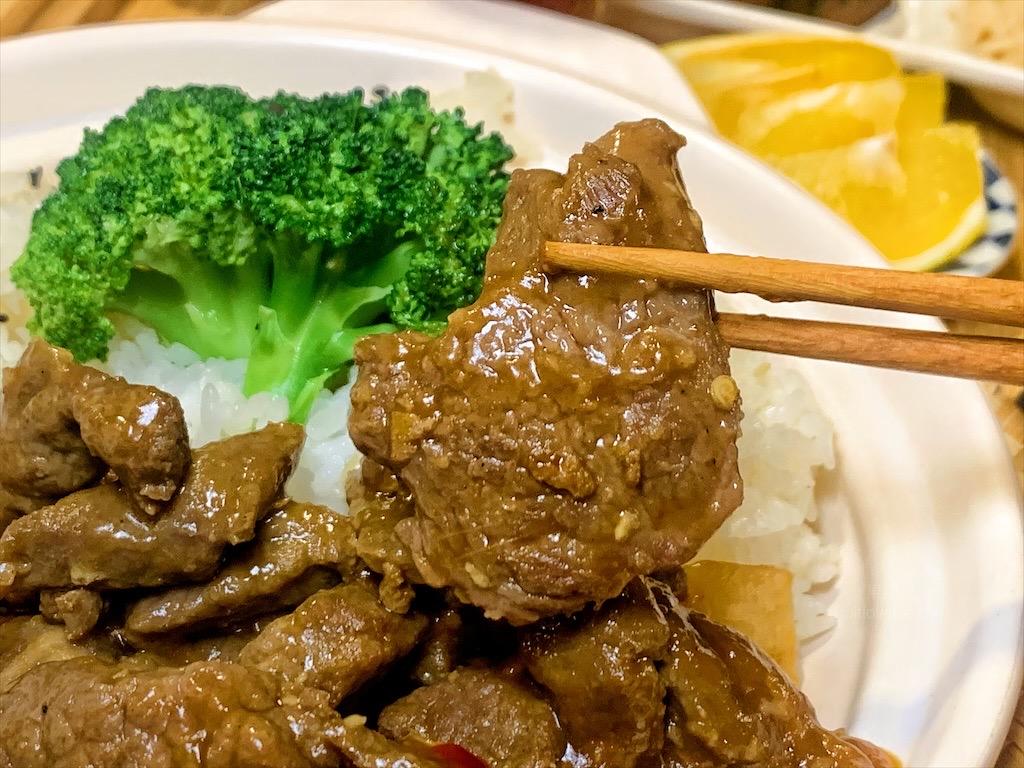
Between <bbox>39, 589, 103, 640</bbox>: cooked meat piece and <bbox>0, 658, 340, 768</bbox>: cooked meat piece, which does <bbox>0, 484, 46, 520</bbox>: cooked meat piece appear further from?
<bbox>0, 658, 340, 768</bbox>: cooked meat piece

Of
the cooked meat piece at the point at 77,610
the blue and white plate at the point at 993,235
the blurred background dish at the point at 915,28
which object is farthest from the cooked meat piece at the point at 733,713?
the blurred background dish at the point at 915,28

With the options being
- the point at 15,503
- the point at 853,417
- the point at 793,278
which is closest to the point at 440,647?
the point at 15,503

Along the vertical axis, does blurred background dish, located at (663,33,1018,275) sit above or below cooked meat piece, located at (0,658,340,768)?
above

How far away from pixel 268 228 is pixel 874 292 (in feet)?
5.06

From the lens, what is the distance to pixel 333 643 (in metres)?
1.75

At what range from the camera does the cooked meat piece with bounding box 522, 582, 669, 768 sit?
1743 millimetres

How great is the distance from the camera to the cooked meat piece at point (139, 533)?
1.82 metres

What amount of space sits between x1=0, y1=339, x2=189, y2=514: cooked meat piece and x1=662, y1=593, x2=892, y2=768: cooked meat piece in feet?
3.74

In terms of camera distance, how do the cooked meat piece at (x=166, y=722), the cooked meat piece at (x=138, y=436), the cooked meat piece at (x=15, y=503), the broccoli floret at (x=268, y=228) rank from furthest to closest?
the broccoli floret at (x=268, y=228)
the cooked meat piece at (x=15, y=503)
the cooked meat piece at (x=138, y=436)
the cooked meat piece at (x=166, y=722)

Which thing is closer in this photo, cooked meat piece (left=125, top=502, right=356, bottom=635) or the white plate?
cooked meat piece (left=125, top=502, right=356, bottom=635)

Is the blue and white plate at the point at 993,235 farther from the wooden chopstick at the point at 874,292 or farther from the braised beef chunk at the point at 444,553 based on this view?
the braised beef chunk at the point at 444,553

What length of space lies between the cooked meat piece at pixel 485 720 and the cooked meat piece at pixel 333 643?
0.39 ft

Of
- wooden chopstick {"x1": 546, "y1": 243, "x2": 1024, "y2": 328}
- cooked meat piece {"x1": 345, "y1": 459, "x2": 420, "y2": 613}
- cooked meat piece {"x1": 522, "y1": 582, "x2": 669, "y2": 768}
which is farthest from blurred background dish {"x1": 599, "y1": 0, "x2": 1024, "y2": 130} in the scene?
cooked meat piece {"x1": 522, "y1": 582, "x2": 669, "y2": 768}

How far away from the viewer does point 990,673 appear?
2018 millimetres
